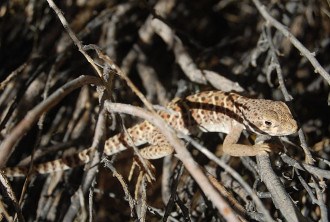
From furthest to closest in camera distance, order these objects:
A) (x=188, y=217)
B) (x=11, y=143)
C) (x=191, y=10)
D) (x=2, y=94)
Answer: (x=191, y=10)
(x=2, y=94)
(x=188, y=217)
(x=11, y=143)

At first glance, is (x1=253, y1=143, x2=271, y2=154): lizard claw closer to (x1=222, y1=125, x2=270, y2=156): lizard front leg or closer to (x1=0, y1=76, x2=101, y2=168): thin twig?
(x1=222, y1=125, x2=270, y2=156): lizard front leg

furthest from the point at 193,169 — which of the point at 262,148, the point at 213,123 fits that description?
the point at 213,123

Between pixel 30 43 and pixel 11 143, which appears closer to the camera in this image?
pixel 11 143

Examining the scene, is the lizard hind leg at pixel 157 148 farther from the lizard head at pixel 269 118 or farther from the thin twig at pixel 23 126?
the thin twig at pixel 23 126

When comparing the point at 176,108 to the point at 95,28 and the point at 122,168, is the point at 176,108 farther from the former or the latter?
the point at 95,28

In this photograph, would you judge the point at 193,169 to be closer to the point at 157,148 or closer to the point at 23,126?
the point at 23,126

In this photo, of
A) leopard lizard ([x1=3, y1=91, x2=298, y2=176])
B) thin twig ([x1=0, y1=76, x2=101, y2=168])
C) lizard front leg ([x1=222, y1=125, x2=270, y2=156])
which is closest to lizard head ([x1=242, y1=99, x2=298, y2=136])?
leopard lizard ([x1=3, y1=91, x2=298, y2=176])

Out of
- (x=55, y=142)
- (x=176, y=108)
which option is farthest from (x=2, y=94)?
(x=176, y=108)

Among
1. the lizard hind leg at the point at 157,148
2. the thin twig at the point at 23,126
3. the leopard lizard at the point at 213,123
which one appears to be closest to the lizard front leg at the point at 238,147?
the leopard lizard at the point at 213,123
